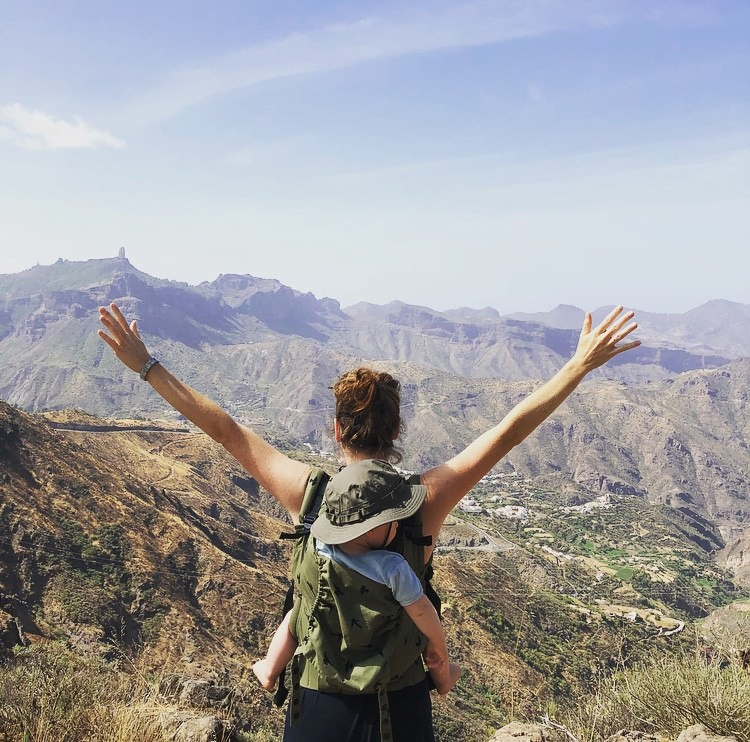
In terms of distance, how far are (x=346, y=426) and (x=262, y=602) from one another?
26.2 metres

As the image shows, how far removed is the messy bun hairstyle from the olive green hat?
22 cm

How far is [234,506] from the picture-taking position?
49.0m

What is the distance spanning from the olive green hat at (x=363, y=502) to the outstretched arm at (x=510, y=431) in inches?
11.9

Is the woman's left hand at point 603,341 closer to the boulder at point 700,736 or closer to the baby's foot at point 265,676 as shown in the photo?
the baby's foot at point 265,676

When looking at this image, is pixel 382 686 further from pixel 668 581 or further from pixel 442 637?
pixel 668 581

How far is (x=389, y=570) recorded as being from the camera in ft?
7.78

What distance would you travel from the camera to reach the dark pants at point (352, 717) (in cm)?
251

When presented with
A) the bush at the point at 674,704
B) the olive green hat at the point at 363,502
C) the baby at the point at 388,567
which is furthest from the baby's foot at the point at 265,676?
the bush at the point at 674,704

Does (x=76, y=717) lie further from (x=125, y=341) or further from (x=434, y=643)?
(x=434, y=643)

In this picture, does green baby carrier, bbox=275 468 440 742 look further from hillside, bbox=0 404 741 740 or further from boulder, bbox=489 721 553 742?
hillside, bbox=0 404 741 740

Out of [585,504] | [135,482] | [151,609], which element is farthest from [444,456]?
[151,609]

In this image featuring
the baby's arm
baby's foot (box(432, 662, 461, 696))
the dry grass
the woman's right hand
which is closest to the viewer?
the baby's arm

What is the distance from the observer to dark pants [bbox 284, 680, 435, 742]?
2.51 metres

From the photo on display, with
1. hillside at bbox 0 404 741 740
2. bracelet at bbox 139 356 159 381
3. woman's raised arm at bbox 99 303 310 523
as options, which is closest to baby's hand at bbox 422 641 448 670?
woman's raised arm at bbox 99 303 310 523
